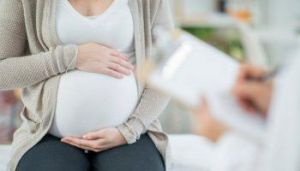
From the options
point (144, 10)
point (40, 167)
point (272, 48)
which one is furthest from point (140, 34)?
point (272, 48)

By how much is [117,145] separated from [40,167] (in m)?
0.19

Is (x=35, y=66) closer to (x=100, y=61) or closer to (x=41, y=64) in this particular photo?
(x=41, y=64)

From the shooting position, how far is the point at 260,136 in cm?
64

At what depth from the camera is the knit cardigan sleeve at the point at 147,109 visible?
1186 mm

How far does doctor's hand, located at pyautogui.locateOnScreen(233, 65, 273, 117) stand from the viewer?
0.64m

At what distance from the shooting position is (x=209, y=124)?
0.67 metres

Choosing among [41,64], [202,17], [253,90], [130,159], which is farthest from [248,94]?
[202,17]

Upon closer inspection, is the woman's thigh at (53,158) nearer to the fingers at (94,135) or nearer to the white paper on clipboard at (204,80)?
the fingers at (94,135)

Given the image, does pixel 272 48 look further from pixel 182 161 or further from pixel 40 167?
pixel 182 161

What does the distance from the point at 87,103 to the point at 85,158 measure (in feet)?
0.42

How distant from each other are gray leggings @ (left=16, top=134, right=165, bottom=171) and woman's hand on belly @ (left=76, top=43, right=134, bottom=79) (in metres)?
0.18

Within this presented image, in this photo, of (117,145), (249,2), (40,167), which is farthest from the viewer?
(249,2)

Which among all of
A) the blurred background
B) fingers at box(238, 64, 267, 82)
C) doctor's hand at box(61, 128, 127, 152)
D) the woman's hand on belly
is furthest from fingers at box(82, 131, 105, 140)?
fingers at box(238, 64, 267, 82)

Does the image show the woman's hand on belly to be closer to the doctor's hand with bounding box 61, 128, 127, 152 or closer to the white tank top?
the white tank top
